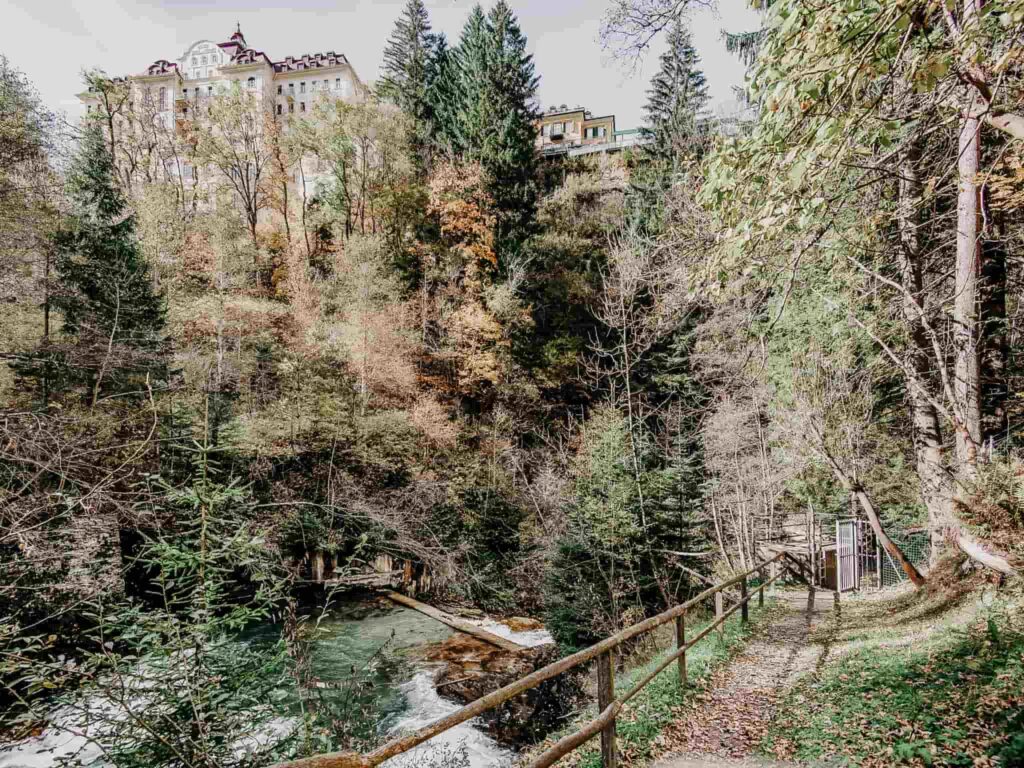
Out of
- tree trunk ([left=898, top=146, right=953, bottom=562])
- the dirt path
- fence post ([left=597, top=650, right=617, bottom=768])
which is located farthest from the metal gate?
fence post ([left=597, top=650, right=617, bottom=768])

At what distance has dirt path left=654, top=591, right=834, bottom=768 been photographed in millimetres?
4152

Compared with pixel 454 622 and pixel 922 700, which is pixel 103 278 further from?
pixel 922 700

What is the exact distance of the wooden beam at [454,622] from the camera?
44.8 feet

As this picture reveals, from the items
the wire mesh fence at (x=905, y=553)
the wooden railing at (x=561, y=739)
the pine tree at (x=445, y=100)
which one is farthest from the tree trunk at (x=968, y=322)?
the pine tree at (x=445, y=100)

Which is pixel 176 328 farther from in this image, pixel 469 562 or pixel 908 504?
pixel 908 504

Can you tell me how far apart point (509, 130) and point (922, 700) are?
28217 mm

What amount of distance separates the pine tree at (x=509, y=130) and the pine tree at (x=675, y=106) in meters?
6.68

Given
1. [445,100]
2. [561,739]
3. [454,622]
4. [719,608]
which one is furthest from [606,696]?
[445,100]

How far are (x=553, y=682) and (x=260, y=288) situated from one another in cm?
2204

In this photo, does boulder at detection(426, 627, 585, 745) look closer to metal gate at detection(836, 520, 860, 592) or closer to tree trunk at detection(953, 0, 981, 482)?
tree trunk at detection(953, 0, 981, 482)

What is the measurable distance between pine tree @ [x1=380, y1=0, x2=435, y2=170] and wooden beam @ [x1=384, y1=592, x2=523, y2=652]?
22.4m

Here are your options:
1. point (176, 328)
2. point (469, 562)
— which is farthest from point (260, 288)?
point (469, 562)

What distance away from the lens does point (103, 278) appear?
15.8 metres

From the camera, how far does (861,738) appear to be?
3.94m
